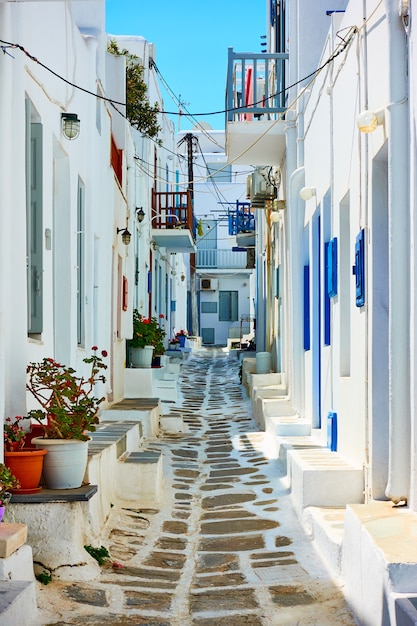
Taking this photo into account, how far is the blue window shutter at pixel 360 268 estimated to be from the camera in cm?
688

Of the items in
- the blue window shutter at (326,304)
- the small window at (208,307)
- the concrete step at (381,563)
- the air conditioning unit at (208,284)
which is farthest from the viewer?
the small window at (208,307)

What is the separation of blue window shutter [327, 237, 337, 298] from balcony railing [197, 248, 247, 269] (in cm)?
3094

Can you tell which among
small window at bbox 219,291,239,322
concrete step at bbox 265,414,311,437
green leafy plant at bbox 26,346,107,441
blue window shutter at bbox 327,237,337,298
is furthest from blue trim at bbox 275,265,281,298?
small window at bbox 219,291,239,322

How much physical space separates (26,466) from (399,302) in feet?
8.75

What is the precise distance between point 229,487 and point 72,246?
3.05 metres

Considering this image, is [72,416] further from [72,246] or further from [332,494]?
[72,246]

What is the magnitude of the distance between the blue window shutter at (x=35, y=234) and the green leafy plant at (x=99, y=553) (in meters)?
2.04

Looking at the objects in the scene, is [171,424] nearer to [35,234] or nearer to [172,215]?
[35,234]

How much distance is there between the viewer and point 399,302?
5871 millimetres

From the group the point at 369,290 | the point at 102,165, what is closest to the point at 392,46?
the point at 369,290

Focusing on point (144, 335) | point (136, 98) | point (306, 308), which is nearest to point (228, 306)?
point (136, 98)

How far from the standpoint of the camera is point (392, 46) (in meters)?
5.98

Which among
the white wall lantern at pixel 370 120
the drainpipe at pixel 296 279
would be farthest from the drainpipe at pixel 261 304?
the white wall lantern at pixel 370 120

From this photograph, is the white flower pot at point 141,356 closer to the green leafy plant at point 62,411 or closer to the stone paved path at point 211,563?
the stone paved path at point 211,563
